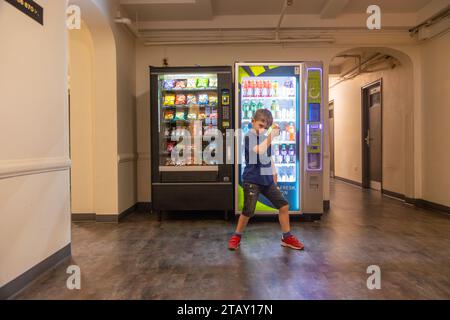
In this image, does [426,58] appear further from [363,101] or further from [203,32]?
[203,32]

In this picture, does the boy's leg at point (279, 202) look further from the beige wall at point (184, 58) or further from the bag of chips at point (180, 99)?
the beige wall at point (184, 58)

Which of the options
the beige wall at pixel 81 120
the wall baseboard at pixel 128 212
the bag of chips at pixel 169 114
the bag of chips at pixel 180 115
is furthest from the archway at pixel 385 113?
the wall baseboard at pixel 128 212

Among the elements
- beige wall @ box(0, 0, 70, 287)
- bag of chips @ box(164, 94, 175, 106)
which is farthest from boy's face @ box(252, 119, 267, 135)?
beige wall @ box(0, 0, 70, 287)

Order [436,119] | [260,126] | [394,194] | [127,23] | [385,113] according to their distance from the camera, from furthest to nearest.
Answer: [385,113]
[394,194]
[436,119]
[127,23]
[260,126]

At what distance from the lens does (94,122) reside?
171 inches

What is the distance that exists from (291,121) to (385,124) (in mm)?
3368

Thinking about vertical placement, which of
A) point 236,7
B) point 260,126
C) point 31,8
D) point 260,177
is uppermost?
point 236,7

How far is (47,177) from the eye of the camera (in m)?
2.63

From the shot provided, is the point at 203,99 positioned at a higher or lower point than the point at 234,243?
higher

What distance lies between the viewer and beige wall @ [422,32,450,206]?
468cm

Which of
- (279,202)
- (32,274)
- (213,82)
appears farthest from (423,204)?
(32,274)

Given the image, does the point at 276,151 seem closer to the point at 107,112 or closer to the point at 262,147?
the point at 262,147
